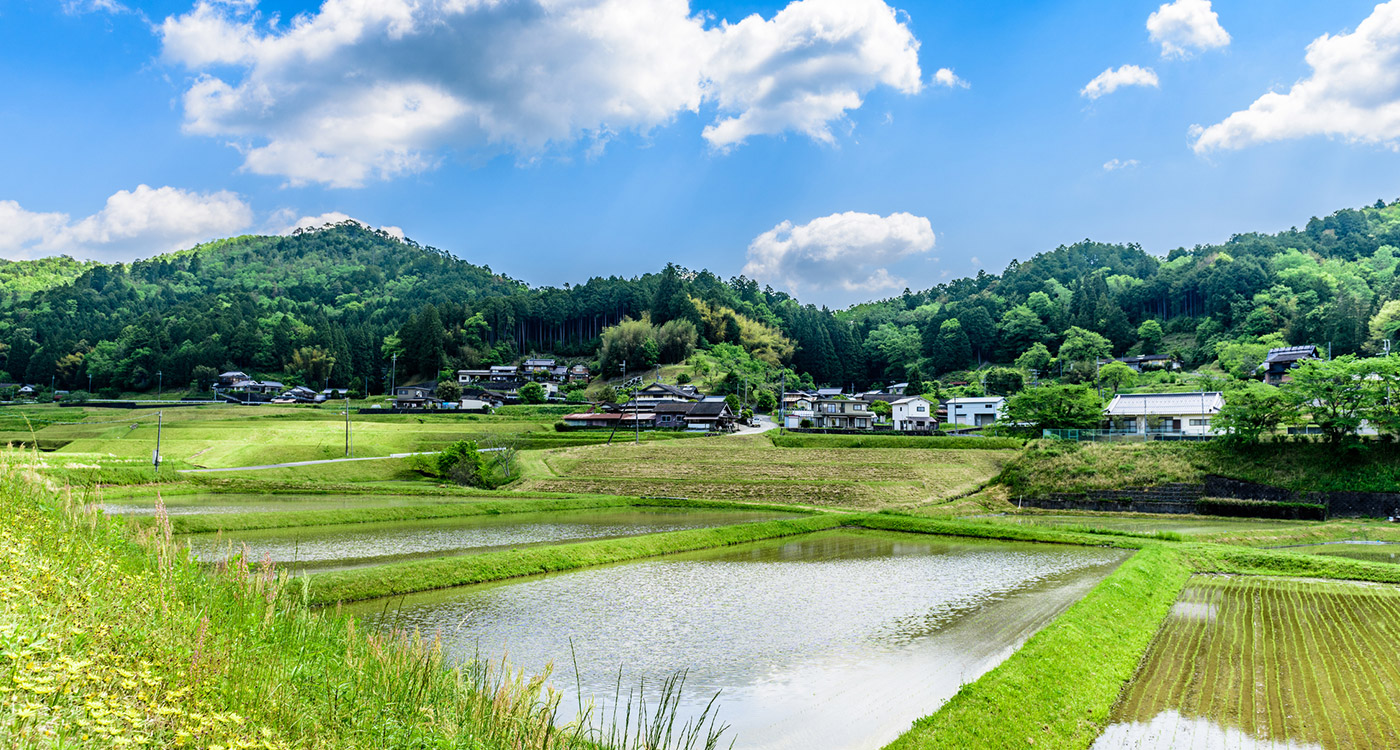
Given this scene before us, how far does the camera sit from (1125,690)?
34.8 feet

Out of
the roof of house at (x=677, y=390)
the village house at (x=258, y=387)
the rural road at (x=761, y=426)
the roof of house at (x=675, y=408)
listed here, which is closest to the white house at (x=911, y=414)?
the rural road at (x=761, y=426)

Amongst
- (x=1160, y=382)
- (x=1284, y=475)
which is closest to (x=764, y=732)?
(x=1284, y=475)

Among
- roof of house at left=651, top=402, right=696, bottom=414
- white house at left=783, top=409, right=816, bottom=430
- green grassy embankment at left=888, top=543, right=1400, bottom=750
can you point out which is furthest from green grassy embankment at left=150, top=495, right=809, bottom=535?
white house at left=783, top=409, right=816, bottom=430

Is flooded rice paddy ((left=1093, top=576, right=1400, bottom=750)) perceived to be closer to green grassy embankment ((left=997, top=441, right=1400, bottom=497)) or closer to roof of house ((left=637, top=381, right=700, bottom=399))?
green grassy embankment ((left=997, top=441, right=1400, bottom=497))

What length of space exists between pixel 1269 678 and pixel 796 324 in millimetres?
106181

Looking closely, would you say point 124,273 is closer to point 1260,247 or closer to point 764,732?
point 764,732

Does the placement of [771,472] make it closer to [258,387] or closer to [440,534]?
[440,534]

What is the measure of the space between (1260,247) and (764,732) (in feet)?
425

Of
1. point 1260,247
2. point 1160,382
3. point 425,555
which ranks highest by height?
point 1260,247

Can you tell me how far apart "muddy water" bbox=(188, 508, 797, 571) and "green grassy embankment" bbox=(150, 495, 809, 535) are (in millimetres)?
570

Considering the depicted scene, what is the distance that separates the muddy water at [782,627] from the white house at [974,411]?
48.5 metres

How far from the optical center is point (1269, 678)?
10.8 m

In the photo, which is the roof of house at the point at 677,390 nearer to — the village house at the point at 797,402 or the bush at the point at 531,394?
the village house at the point at 797,402

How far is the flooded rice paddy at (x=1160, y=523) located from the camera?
28016 mm
